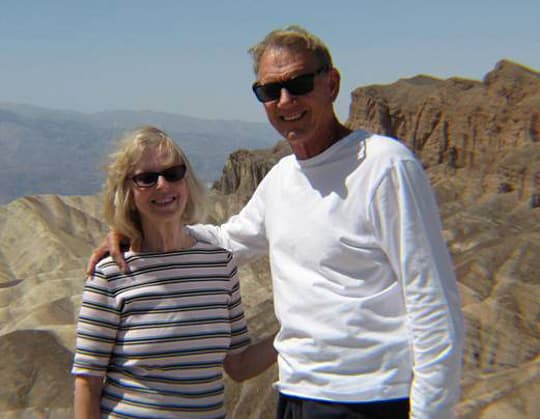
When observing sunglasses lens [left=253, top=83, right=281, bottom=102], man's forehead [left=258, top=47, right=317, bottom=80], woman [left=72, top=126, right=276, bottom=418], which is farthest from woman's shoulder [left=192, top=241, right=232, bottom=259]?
man's forehead [left=258, top=47, right=317, bottom=80]

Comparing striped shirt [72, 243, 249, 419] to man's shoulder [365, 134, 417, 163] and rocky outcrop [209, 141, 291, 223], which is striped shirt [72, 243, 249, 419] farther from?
rocky outcrop [209, 141, 291, 223]

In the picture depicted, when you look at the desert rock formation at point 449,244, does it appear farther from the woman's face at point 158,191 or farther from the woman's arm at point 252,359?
the woman's face at point 158,191

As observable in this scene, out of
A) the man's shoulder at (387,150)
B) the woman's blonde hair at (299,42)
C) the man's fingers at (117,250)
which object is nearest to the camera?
the man's shoulder at (387,150)

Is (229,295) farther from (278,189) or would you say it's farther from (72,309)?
(72,309)

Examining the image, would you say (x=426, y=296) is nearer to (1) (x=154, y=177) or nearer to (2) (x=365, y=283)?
(2) (x=365, y=283)

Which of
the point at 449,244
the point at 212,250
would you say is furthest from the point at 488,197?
the point at 212,250

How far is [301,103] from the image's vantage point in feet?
13.6

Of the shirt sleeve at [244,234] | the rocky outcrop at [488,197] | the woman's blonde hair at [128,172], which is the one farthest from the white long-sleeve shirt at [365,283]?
the rocky outcrop at [488,197]

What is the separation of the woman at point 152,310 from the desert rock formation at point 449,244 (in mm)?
3785

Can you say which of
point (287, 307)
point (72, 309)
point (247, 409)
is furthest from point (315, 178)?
point (72, 309)

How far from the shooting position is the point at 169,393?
171 inches

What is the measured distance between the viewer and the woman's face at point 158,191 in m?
4.45

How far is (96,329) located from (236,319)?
983 millimetres

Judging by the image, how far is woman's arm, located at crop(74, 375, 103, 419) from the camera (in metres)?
4.35
